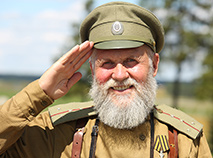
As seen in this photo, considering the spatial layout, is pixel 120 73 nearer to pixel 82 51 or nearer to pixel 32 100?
pixel 82 51

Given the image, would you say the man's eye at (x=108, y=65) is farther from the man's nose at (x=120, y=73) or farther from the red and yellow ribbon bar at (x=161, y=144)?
the red and yellow ribbon bar at (x=161, y=144)

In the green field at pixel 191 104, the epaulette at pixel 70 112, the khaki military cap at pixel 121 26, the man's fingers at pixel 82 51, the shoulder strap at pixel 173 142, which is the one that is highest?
the khaki military cap at pixel 121 26

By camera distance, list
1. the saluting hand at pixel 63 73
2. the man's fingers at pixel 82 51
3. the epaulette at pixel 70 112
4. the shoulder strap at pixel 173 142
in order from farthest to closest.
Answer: the epaulette at pixel 70 112 < the shoulder strap at pixel 173 142 < the man's fingers at pixel 82 51 < the saluting hand at pixel 63 73

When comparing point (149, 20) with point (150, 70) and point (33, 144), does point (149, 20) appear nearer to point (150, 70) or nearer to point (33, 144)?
point (150, 70)

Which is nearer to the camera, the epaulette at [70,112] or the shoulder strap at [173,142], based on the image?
the shoulder strap at [173,142]

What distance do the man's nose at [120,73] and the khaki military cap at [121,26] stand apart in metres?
0.18

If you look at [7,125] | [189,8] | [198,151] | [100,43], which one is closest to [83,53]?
[100,43]

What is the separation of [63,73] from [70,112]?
55 cm

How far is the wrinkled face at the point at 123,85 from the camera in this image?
2.48 m

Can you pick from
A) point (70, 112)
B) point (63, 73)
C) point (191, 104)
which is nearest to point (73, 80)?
point (63, 73)

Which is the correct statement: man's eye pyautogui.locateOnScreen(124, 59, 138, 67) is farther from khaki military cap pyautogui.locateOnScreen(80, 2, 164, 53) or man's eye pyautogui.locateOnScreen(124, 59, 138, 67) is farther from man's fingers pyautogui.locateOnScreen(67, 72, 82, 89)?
man's fingers pyautogui.locateOnScreen(67, 72, 82, 89)

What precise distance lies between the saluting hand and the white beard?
0.32 m

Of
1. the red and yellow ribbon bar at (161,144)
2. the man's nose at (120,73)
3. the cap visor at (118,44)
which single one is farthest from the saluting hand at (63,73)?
the red and yellow ribbon bar at (161,144)

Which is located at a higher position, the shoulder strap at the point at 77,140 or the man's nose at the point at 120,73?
the man's nose at the point at 120,73
